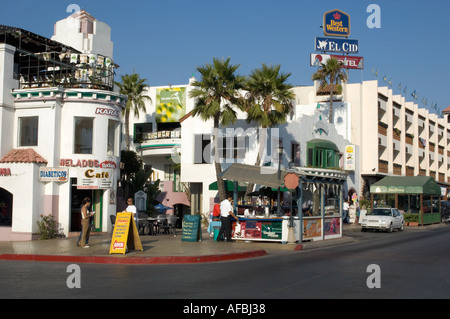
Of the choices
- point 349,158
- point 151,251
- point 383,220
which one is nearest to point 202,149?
point 383,220

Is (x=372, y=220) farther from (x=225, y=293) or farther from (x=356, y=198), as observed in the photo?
(x=225, y=293)

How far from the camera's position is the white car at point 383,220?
32.4 m

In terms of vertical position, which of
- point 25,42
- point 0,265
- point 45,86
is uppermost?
point 25,42

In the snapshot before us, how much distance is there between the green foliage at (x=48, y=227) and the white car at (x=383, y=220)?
60.1 ft

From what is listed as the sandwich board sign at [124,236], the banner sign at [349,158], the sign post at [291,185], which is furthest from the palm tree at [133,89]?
the sandwich board sign at [124,236]

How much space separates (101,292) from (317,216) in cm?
1457

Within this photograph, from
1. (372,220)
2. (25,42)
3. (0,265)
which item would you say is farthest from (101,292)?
(372,220)

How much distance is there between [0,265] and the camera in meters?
14.7

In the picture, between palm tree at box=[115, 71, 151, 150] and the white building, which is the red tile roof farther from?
palm tree at box=[115, 71, 151, 150]

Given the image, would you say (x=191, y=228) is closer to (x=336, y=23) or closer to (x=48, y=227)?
(x=48, y=227)

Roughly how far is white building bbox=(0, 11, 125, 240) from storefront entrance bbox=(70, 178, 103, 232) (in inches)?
1.7

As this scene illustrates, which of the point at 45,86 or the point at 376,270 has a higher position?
the point at 45,86

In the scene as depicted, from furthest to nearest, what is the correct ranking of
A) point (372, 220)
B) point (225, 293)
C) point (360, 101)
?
point (360, 101), point (372, 220), point (225, 293)
